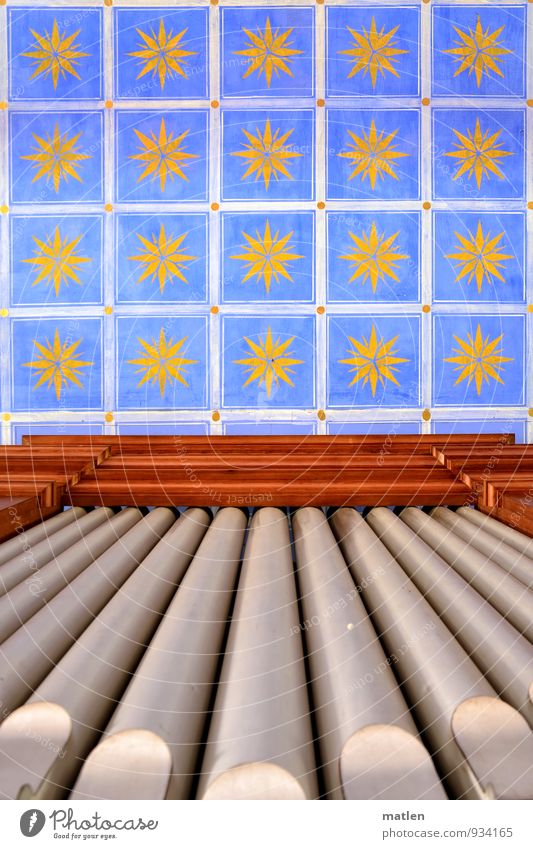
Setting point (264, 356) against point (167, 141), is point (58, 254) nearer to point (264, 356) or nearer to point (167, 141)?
point (167, 141)

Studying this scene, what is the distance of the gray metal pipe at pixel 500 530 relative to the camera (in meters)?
1.17

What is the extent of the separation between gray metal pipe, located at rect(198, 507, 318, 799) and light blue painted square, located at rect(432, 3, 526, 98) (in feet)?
8.64

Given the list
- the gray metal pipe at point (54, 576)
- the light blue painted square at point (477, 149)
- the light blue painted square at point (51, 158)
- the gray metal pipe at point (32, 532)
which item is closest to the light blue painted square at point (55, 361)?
the light blue painted square at point (51, 158)

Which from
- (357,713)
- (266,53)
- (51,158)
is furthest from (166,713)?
(266,53)

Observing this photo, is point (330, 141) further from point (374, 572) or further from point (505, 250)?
point (374, 572)

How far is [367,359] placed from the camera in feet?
9.07

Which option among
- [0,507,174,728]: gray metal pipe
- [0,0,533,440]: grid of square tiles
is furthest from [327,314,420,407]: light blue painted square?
[0,507,174,728]: gray metal pipe

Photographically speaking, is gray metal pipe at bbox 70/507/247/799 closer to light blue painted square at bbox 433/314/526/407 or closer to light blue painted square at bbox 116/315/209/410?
light blue painted square at bbox 116/315/209/410

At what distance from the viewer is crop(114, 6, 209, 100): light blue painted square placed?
2.71 meters

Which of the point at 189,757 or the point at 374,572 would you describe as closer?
the point at 189,757

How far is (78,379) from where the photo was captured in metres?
2.78
